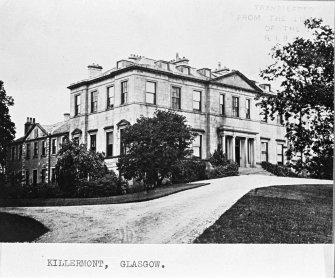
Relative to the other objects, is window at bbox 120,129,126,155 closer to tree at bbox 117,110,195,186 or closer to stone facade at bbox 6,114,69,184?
tree at bbox 117,110,195,186

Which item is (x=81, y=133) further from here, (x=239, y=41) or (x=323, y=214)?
(x=323, y=214)

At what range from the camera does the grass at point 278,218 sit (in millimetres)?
3904

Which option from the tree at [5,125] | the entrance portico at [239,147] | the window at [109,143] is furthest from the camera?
the entrance portico at [239,147]

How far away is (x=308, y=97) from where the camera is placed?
4.51 metres

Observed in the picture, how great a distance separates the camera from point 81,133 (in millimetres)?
4238

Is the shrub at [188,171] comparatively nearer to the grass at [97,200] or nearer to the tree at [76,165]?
the grass at [97,200]

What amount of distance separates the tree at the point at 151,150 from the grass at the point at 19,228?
2.85 feet

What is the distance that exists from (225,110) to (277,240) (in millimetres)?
1343

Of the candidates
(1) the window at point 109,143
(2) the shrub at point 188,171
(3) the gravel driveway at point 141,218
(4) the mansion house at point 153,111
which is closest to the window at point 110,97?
(4) the mansion house at point 153,111

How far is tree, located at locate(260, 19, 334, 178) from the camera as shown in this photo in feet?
14.3

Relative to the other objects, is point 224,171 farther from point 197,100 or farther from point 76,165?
point 76,165
